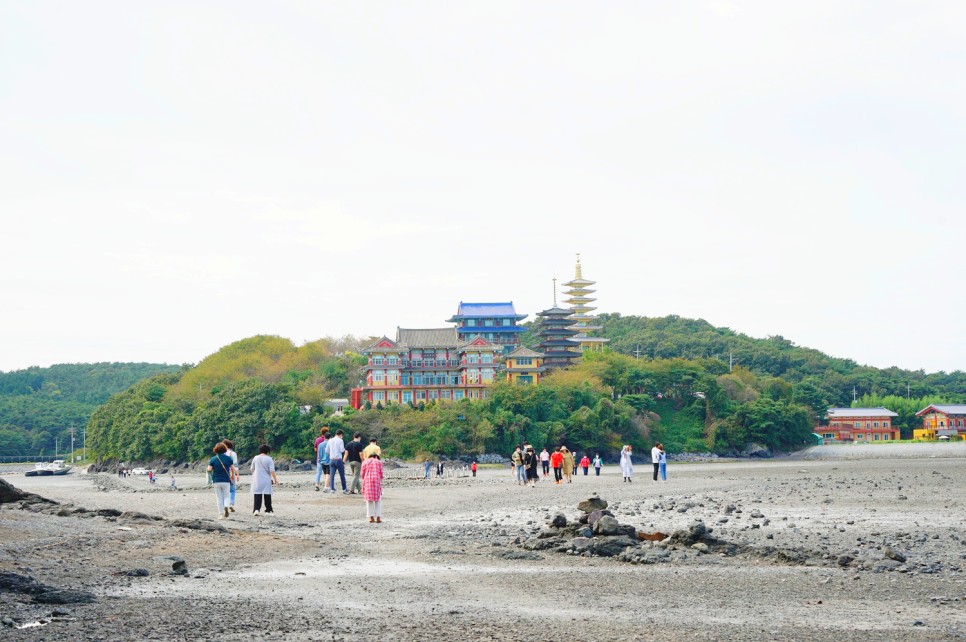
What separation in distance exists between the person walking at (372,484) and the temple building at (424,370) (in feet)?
198

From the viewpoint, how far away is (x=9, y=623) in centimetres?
828

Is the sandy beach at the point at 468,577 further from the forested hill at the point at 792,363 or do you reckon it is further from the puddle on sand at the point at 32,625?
the forested hill at the point at 792,363

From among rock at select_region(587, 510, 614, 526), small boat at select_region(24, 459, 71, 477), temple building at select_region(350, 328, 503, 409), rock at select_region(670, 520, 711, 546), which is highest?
temple building at select_region(350, 328, 503, 409)

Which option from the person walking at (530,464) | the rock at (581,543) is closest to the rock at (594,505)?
the rock at (581,543)

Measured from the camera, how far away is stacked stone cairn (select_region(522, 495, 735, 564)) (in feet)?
43.2

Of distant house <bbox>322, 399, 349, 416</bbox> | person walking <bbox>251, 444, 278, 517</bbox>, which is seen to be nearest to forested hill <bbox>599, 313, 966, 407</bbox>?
distant house <bbox>322, 399, 349, 416</bbox>

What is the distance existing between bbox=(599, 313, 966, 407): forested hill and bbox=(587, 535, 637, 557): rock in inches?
3845

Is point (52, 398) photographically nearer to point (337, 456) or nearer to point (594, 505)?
point (337, 456)

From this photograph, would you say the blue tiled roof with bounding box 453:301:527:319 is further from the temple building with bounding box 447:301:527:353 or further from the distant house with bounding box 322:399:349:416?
the distant house with bounding box 322:399:349:416

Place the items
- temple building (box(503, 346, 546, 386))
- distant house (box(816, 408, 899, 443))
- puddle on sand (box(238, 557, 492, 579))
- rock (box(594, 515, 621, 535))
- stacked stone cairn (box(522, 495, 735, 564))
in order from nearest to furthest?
puddle on sand (box(238, 557, 492, 579)) < stacked stone cairn (box(522, 495, 735, 564)) < rock (box(594, 515, 621, 535)) < temple building (box(503, 346, 546, 386)) < distant house (box(816, 408, 899, 443))

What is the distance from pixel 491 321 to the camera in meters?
92.4

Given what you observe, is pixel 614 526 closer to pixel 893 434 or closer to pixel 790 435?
pixel 790 435

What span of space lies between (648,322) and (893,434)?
4415cm

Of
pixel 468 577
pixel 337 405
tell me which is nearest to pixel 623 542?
pixel 468 577
